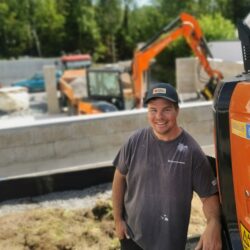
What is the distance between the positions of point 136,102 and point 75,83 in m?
6.27

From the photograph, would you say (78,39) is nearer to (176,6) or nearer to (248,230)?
(176,6)

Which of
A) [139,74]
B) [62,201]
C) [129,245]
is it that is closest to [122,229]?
[129,245]

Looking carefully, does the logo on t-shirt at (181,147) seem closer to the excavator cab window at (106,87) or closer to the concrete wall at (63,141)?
the concrete wall at (63,141)

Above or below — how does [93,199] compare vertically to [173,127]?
below

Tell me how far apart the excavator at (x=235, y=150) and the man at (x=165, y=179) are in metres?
0.24

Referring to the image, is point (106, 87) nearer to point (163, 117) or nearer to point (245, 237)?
point (163, 117)

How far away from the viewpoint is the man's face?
2.68m

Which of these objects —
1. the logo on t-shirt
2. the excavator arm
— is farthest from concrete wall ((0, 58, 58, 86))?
the logo on t-shirt

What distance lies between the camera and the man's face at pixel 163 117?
2676 mm

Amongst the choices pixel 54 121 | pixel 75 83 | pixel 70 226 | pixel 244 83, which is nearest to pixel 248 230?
pixel 244 83

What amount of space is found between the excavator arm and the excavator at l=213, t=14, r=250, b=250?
36.2 feet

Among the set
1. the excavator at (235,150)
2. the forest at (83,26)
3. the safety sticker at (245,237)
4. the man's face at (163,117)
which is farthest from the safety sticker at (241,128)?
the forest at (83,26)

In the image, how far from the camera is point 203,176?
2.62m

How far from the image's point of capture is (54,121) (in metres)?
6.77
